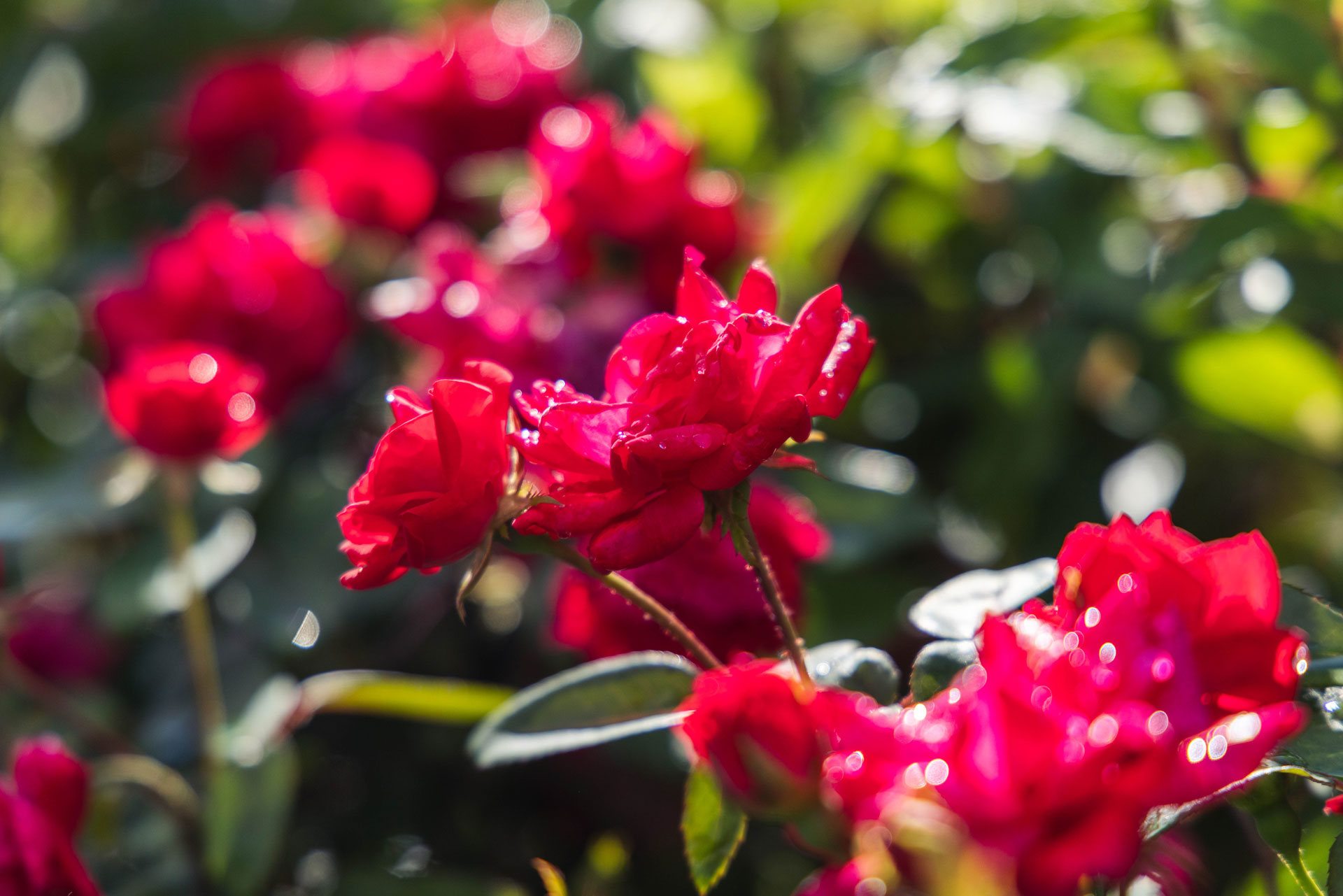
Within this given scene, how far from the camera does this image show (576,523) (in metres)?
0.32

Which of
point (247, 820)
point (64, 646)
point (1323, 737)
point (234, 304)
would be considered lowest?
point (64, 646)

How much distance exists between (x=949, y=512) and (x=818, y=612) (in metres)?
0.20

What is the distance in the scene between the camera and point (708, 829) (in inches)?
14.0

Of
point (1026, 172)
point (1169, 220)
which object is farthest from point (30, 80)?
point (1169, 220)

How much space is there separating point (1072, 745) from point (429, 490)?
194 millimetres

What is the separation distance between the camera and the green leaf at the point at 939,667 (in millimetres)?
349

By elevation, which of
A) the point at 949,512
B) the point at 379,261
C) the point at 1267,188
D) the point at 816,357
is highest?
the point at 816,357

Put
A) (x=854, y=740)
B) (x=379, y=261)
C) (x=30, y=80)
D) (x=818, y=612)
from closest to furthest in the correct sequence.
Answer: (x=854, y=740) → (x=818, y=612) → (x=379, y=261) → (x=30, y=80)

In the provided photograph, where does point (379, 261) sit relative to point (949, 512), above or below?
above

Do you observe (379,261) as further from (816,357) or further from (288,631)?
(816,357)

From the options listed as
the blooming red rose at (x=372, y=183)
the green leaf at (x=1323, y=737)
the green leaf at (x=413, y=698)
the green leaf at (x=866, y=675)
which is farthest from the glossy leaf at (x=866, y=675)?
the blooming red rose at (x=372, y=183)

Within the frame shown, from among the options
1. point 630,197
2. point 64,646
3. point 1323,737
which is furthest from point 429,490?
point 64,646

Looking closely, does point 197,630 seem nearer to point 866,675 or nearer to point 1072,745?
point 866,675

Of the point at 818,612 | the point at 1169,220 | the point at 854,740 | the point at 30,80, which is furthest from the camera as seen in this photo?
the point at 30,80
